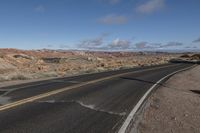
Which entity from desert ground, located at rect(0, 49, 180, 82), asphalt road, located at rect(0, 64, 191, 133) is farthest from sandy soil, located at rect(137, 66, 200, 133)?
desert ground, located at rect(0, 49, 180, 82)

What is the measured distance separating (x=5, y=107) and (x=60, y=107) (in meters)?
1.80

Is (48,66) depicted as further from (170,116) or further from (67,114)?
(170,116)

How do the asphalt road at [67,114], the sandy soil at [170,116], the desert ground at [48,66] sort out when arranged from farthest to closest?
the desert ground at [48,66] < the sandy soil at [170,116] < the asphalt road at [67,114]

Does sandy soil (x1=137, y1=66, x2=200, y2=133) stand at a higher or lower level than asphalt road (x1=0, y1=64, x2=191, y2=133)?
lower

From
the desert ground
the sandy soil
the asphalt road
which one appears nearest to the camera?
the asphalt road

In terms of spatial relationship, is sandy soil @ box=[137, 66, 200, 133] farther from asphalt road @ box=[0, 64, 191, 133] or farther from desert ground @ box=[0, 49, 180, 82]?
desert ground @ box=[0, 49, 180, 82]

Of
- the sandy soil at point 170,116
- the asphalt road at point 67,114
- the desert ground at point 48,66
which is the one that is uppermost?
the asphalt road at point 67,114

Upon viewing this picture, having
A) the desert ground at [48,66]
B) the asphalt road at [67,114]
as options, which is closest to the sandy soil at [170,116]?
the asphalt road at [67,114]

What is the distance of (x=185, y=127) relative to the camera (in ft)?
24.1

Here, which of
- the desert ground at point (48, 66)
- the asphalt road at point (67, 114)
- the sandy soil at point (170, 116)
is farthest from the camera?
the desert ground at point (48, 66)

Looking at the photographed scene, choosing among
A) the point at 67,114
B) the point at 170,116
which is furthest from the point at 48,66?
the point at 170,116

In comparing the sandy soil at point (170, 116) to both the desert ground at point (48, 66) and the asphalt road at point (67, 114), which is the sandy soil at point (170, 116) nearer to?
the asphalt road at point (67, 114)

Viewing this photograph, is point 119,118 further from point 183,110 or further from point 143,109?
point 183,110

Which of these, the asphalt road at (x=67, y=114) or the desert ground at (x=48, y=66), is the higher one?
the asphalt road at (x=67, y=114)
